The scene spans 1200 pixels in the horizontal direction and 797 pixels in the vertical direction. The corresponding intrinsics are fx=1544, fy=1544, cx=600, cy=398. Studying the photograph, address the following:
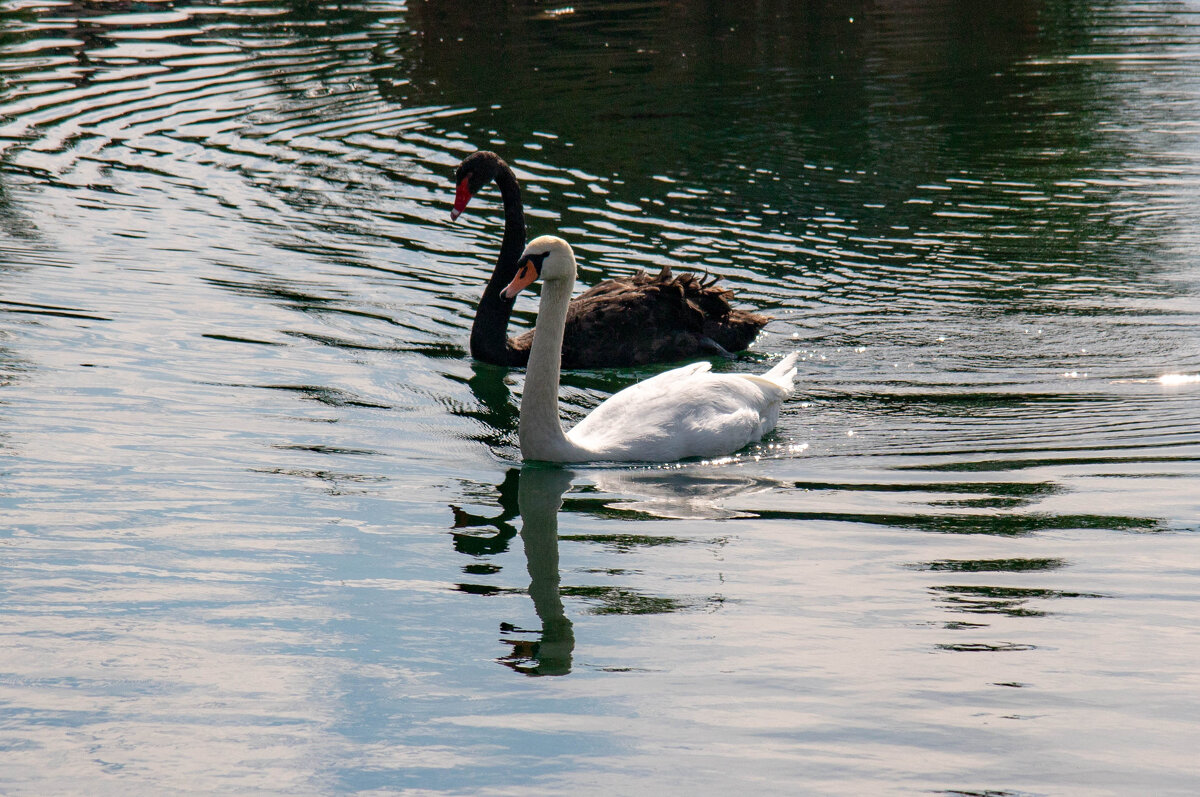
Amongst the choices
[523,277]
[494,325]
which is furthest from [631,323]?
[523,277]

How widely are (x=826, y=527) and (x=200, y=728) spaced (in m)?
3.44

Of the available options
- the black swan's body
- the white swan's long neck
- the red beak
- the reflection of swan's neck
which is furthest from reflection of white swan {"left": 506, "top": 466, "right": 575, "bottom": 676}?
the red beak

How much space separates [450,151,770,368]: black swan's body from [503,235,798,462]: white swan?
6.28ft

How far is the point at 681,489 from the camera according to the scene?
8.63 meters

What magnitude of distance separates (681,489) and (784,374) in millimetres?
2204

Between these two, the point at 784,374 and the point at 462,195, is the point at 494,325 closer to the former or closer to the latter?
the point at 462,195

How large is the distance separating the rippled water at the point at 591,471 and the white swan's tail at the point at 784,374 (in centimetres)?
28

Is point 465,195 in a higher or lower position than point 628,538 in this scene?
higher

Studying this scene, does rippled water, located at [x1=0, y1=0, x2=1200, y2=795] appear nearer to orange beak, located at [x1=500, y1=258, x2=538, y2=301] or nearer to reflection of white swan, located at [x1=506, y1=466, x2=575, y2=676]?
reflection of white swan, located at [x1=506, y1=466, x2=575, y2=676]

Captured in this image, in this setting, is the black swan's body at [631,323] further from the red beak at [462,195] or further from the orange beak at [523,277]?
the orange beak at [523,277]

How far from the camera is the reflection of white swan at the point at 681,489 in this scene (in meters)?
8.18

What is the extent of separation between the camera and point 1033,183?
17.4 meters

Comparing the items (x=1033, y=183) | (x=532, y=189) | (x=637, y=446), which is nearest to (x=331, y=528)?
(x=637, y=446)

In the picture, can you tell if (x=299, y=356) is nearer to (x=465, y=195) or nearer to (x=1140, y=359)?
(x=465, y=195)
